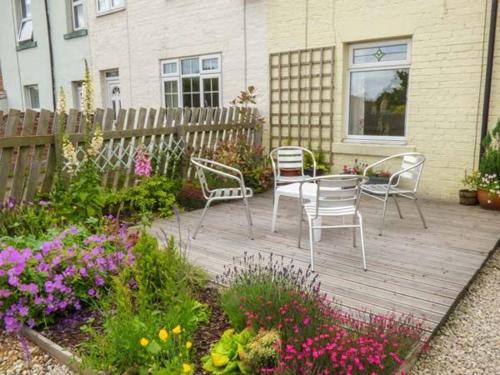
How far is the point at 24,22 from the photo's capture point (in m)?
13.6

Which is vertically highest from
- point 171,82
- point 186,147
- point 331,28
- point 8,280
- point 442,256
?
point 331,28

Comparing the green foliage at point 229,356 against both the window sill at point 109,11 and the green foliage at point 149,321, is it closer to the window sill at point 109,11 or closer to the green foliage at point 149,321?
the green foliage at point 149,321

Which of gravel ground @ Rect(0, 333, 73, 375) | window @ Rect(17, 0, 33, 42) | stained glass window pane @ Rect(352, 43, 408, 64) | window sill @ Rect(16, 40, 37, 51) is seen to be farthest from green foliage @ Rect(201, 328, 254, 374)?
window @ Rect(17, 0, 33, 42)

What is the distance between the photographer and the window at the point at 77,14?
1173cm

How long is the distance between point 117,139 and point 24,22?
10681mm

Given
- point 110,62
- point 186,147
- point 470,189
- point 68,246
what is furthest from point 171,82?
point 68,246

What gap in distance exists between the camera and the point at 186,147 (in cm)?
646

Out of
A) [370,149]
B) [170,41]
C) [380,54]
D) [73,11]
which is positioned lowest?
[370,149]

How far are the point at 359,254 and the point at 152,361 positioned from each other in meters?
2.32

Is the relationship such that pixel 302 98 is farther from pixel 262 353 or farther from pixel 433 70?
pixel 262 353

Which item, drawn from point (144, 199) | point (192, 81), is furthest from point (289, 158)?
point (192, 81)

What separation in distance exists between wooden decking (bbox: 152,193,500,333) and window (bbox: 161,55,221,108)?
385 cm

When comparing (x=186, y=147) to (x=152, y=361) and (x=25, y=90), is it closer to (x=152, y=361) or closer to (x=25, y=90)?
(x=152, y=361)

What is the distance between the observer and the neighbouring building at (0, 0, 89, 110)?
1180 centimetres
